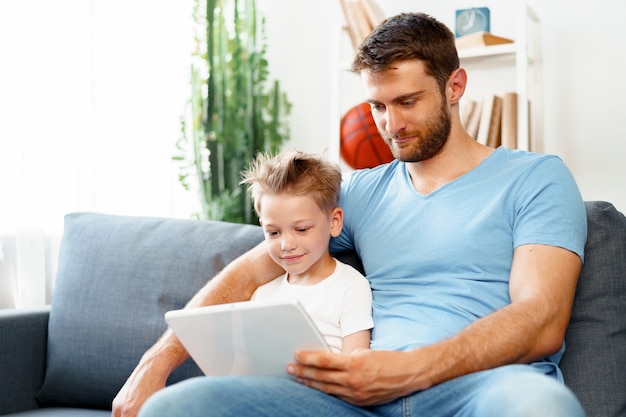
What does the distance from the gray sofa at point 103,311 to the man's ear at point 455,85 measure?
40 cm

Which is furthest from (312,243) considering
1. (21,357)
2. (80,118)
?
(80,118)

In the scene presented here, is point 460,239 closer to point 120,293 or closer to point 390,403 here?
point 390,403

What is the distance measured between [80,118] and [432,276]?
1.46 meters

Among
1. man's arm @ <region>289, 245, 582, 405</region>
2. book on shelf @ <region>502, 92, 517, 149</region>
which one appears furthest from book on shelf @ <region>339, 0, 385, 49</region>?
man's arm @ <region>289, 245, 582, 405</region>

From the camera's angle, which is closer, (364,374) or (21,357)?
(364,374)

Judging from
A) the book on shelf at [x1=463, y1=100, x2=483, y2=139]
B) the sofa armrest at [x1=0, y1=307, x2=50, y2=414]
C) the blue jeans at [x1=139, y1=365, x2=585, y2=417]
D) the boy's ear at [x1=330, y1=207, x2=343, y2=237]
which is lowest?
the sofa armrest at [x1=0, y1=307, x2=50, y2=414]

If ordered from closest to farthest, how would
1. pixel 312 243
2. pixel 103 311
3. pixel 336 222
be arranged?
pixel 312 243 < pixel 336 222 < pixel 103 311

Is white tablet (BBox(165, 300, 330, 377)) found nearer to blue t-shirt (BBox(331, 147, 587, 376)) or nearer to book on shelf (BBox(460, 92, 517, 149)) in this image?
blue t-shirt (BBox(331, 147, 587, 376))

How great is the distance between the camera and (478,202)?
160 centimetres

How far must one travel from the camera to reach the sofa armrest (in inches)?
75.5

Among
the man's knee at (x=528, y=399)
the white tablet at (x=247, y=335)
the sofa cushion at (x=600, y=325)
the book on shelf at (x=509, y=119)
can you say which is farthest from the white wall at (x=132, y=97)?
the man's knee at (x=528, y=399)

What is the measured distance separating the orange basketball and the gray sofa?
96 centimetres

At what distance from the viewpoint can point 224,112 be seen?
3.18 m

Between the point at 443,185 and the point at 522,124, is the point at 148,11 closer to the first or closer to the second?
the point at 522,124
